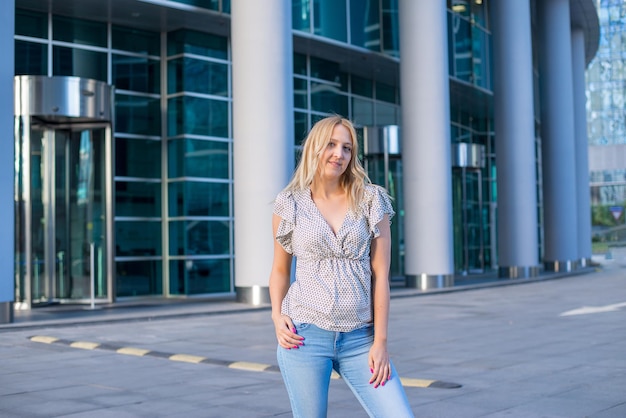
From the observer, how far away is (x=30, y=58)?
2009 centimetres

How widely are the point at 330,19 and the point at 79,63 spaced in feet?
22.7

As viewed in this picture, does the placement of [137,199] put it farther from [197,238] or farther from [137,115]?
[137,115]

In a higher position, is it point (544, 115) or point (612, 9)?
point (612, 9)

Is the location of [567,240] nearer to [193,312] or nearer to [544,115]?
[544,115]

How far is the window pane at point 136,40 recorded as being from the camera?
71.5 feet

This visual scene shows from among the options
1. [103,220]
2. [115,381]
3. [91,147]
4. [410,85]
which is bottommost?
[115,381]

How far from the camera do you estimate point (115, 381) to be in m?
8.90

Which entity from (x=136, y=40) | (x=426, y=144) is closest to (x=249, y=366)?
(x=136, y=40)

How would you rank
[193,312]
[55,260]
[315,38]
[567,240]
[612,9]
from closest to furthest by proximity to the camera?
[193,312] → [55,260] → [315,38] → [567,240] → [612,9]

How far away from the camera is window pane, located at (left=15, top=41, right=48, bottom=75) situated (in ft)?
65.4

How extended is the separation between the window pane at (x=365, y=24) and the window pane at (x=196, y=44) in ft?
13.1

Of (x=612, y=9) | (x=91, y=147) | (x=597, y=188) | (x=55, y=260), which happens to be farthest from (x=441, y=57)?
(x=597, y=188)

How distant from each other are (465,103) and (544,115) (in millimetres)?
3071

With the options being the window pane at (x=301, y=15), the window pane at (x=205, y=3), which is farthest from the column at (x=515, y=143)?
the window pane at (x=205, y=3)
